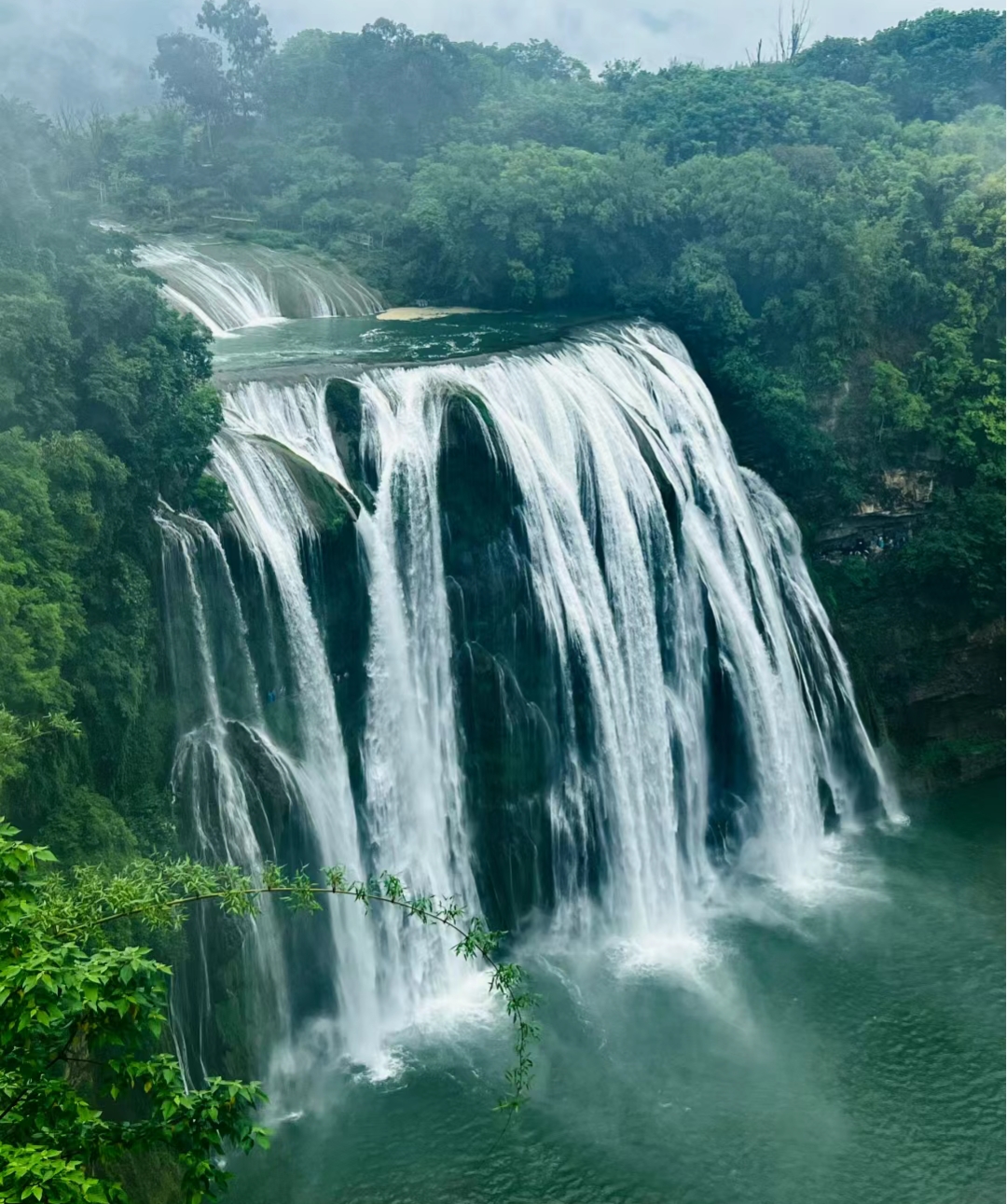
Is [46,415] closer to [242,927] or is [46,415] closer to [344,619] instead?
[344,619]

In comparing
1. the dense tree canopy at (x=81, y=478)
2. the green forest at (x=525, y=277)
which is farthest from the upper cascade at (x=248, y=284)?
the dense tree canopy at (x=81, y=478)

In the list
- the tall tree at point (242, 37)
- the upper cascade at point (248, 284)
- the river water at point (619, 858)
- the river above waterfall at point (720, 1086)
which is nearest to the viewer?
the river above waterfall at point (720, 1086)

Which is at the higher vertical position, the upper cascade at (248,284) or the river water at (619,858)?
the upper cascade at (248,284)

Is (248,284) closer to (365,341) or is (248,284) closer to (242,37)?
(365,341)

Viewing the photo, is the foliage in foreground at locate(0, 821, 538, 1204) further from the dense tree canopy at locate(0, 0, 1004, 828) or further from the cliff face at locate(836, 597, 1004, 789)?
the cliff face at locate(836, 597, 1004, 789)

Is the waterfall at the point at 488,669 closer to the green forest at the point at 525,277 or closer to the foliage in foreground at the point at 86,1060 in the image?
the green forest at the point at 525,277

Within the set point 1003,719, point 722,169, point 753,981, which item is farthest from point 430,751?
point 722,169

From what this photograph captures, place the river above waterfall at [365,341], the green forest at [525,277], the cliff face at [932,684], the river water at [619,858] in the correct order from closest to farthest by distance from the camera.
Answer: the green forest at [525,277] < the river water at [619,858] < the river above waterfall at [365,341] < the cliff face at [932,684]
